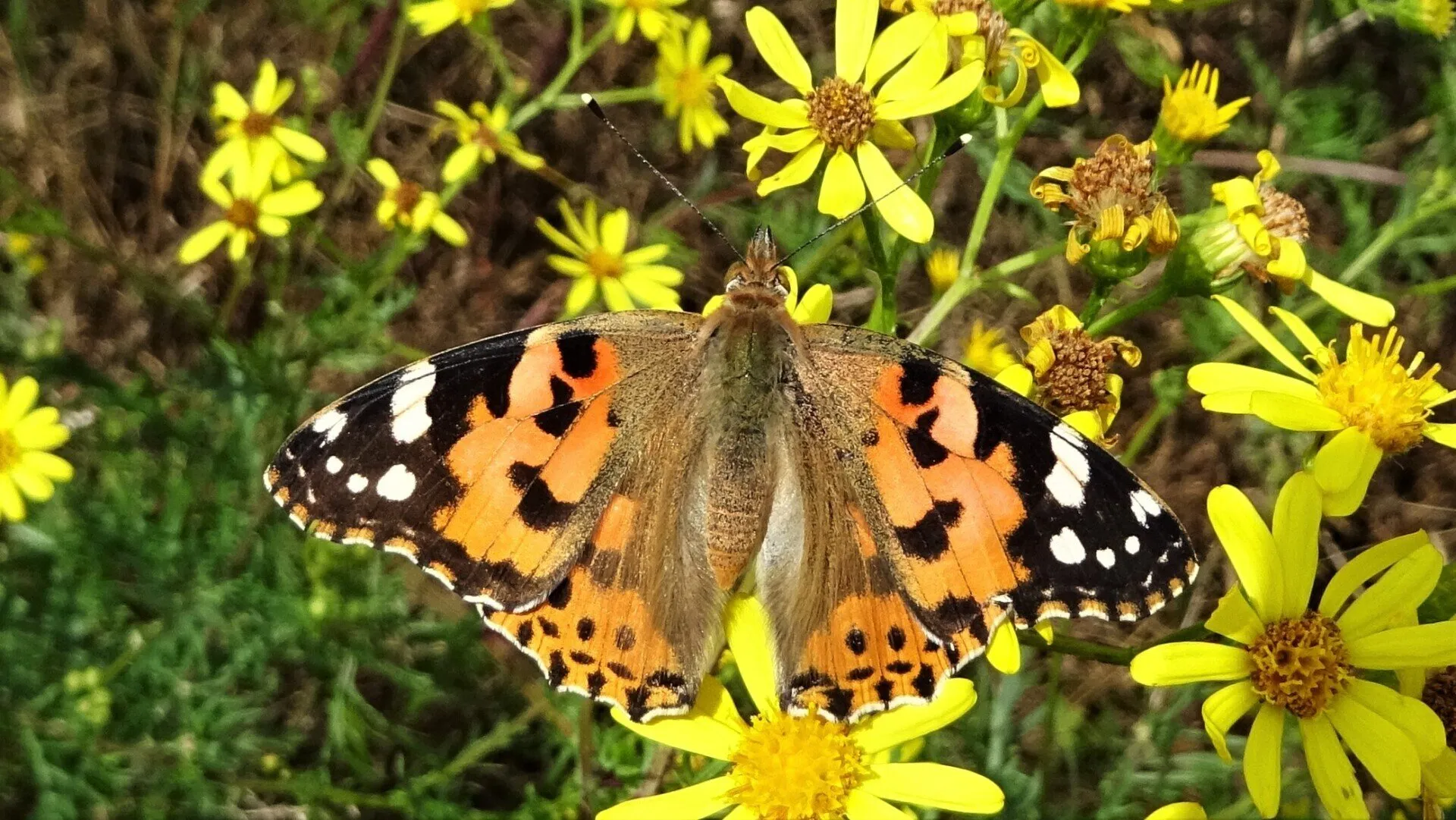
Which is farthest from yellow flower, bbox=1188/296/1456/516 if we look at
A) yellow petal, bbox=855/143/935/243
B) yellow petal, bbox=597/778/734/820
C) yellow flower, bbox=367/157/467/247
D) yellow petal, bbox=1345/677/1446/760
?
yellow flower, bbox=367/157/467/247

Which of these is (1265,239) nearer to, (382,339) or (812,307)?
(812,307)

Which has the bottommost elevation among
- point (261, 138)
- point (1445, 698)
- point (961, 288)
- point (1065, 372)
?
point (1445, 698)

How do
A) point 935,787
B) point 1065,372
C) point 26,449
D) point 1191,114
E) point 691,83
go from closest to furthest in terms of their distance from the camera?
point 935,787, point 1065,372, point 1191,114, point 26,449, point 691,83

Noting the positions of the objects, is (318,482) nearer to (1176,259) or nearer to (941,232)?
(1176,259)

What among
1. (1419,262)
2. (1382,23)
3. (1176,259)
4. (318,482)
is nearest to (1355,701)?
(1176,259)

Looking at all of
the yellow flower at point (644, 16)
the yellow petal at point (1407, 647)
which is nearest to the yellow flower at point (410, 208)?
the yellow flower at point (644, 16)

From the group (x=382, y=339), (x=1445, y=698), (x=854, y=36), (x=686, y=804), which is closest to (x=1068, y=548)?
(x=686, y=804)
